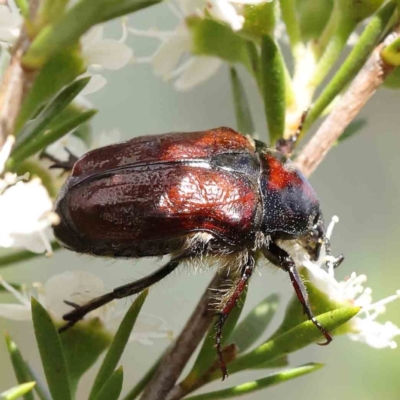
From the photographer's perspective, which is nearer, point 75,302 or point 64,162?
point 75,302

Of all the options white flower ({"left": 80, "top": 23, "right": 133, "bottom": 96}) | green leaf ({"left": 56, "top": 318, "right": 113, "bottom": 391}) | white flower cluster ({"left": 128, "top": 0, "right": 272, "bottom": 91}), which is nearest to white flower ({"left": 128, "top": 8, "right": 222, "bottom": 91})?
white flower cluster ({"left": 128, "top": 0, "right": 272, "bottom": 91})

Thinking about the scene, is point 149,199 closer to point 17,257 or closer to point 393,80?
point 17,257

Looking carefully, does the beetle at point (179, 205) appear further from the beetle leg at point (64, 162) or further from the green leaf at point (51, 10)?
the green leaf at point (51, 10)

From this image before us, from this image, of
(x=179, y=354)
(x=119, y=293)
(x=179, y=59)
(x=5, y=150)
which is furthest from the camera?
(x=179, y=59)

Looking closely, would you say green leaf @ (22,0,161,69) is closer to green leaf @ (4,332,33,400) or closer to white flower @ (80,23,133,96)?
white flower @ (80,23,133,96)

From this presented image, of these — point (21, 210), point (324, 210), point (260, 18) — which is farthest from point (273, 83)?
point (324, 210)

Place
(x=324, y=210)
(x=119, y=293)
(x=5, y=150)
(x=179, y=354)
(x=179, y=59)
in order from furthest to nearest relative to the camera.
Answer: (x=324, y=210)
(x=179, y=59)
(x=119, y=293)
(x=179, y=354)
(x=5, y=150)

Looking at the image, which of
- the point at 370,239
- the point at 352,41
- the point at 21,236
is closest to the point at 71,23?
the point at 21,236
